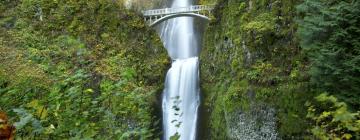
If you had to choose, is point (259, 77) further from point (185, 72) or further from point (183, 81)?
point (185, 72)

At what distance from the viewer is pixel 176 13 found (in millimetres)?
26281

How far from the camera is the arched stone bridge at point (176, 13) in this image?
25.3 meters

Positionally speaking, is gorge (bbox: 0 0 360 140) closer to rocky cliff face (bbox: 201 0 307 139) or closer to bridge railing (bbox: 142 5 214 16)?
rocky cliff face (bbox: 201 0 307 139)

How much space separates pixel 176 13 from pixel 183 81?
261 inches

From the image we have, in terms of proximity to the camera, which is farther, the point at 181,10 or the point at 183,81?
the point at 181,10

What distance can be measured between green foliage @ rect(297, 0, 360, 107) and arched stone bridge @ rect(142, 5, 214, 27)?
14.6 m

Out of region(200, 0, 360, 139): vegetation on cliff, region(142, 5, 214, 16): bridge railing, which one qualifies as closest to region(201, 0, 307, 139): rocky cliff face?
region(200, 0, 360, 139): vegetation on cliff

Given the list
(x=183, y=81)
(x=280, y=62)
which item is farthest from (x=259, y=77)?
(x=183, y=81)

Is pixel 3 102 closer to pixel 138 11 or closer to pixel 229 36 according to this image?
pixel 229 36

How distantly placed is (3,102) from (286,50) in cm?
1181

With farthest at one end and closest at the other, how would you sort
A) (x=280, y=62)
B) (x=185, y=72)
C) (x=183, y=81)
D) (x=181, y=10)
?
(x=181, y=10)
(x=185, y=72)
(x=183, y=81)
(x=280, y=62)

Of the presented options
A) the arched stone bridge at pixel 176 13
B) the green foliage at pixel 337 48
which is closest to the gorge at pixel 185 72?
the green foliage at pixel 337 48

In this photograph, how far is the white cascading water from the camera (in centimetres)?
1966

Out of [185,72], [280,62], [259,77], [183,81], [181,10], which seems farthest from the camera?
[181,10]
